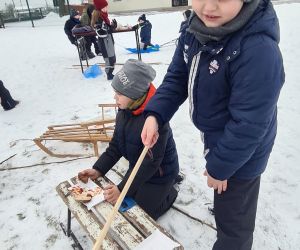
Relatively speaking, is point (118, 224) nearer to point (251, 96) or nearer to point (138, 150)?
point (138, 150)

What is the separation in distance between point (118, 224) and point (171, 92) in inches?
38.5

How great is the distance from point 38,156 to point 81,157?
64cm

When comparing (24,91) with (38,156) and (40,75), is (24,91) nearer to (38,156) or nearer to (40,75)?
(40,75)

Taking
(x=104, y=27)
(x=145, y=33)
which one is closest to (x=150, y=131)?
(x=104, y=27)

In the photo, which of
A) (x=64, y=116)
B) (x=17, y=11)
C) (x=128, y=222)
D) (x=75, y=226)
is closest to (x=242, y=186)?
(x=128, y=222)

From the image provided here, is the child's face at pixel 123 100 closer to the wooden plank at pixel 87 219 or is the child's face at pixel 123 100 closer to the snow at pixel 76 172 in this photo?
the wooden plank at pixel 87 219

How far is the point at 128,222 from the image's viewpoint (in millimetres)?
2014

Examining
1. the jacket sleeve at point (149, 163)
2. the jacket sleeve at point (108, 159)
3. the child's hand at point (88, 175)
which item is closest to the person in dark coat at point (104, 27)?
the jacket sleeve at point (108, 159)

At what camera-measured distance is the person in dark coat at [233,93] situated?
1.22 meters

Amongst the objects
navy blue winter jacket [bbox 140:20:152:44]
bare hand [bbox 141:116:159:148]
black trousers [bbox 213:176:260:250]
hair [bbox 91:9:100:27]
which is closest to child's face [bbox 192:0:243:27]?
bare hand [bbox 141:116:159:148]

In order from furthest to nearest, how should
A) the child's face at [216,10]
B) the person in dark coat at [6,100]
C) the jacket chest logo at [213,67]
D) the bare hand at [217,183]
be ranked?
the person in dark coat at [6,100], the bare hand at [217,183], the jacket chest logo at [213,67], the child's face at [216,10]

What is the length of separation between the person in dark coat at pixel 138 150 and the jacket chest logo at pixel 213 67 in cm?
90

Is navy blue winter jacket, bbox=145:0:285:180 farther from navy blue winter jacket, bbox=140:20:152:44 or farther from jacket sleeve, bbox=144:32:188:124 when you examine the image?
navy blue winter jacket, bbox=140:20:152:44

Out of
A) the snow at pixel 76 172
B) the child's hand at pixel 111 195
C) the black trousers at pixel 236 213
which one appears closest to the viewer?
the black trousers at pixel 236 213
